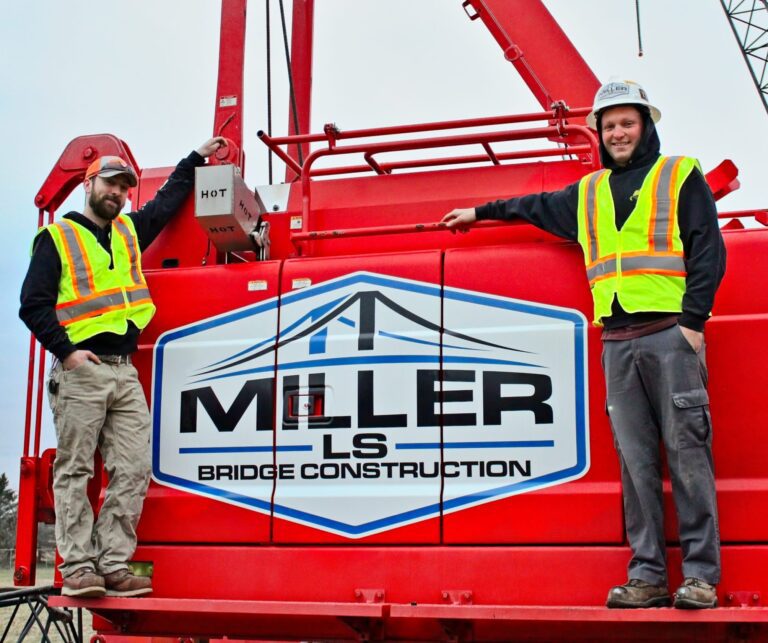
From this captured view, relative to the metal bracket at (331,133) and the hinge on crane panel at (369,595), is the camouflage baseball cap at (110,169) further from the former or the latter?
the hinge on crane panel at (369,595)

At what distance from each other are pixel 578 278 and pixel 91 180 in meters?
2.65

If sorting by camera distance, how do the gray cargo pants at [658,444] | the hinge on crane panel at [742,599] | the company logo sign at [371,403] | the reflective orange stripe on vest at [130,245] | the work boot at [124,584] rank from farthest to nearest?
1. the reflective orange stripe on vest at [130,245]
2. the work boot at [124,584]
3. the company logo sign at [371,403]
4. the hinge on crane panel at [742,599]
5. the gray cargo pants at [658,444]

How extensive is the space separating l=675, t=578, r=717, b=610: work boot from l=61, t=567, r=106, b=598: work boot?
263 centimetres

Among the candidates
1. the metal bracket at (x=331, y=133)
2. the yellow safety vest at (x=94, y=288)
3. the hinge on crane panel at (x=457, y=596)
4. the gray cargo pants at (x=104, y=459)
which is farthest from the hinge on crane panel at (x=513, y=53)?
the hinge on crane panel at (x=457, y=596)

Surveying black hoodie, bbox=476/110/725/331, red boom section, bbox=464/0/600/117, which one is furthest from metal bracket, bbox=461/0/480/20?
black hoodie, bbox=476/110/725/331

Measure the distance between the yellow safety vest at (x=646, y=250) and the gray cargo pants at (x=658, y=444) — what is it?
0.17 meters

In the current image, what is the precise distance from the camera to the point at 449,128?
16.5 feet

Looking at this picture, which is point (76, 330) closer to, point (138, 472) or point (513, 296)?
point (138, 472)

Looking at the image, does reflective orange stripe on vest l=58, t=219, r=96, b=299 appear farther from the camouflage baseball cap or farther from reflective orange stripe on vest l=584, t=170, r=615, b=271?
reflective orange stripe on vest l=584, t=170, r=615, b=271

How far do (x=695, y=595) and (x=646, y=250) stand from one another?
143 centimetres

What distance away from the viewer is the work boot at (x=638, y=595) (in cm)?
401

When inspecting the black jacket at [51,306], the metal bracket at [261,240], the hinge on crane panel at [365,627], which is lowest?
the hinge on crane panel at [365,627]

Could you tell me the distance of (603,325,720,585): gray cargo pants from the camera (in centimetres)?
400

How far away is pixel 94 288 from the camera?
5004 mm
